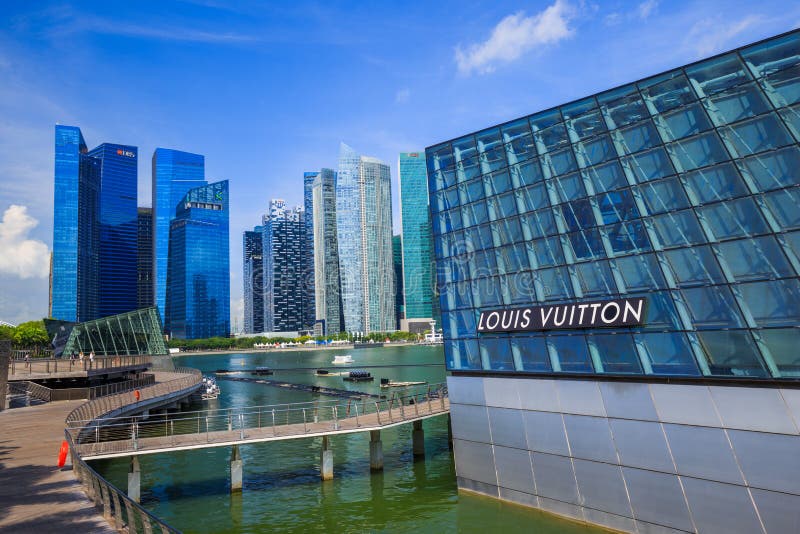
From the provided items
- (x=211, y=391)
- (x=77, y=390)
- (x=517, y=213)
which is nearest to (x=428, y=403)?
(x=517, y=213)

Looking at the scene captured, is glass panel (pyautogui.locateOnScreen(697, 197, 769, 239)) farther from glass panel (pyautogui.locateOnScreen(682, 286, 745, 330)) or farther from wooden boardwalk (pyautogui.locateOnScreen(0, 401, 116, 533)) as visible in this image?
wooden boardwalk (pyautogui.locateOnScreen(0, 401, 116, 533))

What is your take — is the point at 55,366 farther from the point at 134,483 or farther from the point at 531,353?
the point at 531,353

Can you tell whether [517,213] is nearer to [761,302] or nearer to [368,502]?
[761,302]

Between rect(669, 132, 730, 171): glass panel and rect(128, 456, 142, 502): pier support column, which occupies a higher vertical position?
rect(669, 132, 730, 171): glass panel

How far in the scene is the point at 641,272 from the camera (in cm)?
2352

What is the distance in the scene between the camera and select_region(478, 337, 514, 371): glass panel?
92.3 feet

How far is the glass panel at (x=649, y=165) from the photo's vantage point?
23.3m

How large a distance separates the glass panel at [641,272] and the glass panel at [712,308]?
4.39 ft

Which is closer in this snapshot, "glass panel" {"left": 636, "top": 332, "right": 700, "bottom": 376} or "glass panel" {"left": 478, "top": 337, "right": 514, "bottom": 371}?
"glass panel" {"left": 636, "top": 332, "right": 700, "bottom": 376}

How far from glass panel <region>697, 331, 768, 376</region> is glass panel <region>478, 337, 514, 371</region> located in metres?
9.52

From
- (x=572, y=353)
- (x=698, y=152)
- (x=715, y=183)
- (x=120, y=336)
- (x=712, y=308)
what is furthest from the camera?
(x=120, y=336)

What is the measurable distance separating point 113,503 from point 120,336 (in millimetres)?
79358

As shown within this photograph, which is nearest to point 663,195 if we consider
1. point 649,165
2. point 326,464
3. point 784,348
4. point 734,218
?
point 649,165

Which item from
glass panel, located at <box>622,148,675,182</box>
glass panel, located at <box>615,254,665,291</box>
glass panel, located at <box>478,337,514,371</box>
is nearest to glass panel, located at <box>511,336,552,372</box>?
glass panel, located at <box>478,337,514,371</box>
